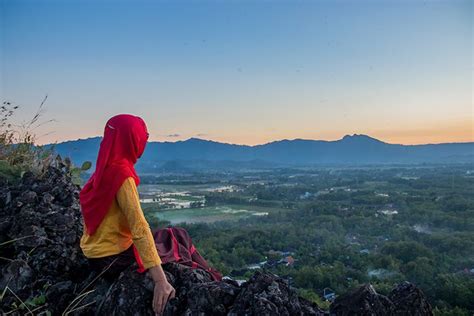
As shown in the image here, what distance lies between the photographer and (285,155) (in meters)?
194

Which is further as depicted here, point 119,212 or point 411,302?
point 119,212

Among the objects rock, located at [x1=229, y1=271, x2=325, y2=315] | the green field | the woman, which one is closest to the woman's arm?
the woman

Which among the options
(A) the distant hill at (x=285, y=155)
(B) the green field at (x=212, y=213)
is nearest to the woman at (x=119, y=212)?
(B) the green field at (x=212, y=213)

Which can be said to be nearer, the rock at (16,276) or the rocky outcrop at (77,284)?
the rocky outcrop at (77,284)

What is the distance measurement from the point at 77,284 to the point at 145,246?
0.87 m

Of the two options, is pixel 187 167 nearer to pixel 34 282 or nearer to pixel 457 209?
pixel 457 209

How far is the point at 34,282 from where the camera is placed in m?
2.83

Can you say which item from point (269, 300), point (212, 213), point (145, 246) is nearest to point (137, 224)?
point (145, 246)

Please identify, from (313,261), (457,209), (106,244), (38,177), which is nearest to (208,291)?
(106,244)

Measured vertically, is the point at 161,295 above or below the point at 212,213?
above

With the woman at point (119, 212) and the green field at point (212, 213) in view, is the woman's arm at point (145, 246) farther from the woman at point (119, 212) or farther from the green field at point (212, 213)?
the green field at point (212, 213)

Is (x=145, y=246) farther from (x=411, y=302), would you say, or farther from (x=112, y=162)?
(x=411, y=302)

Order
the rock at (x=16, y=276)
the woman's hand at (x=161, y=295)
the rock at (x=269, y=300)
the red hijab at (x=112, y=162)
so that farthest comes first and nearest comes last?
the rock at (x=16, y=276), the red hijab at (x=112, y=162), the woman's hand at (x=161, y=295), the rock at (x=269, y=300)

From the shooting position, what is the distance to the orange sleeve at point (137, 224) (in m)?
2.26
